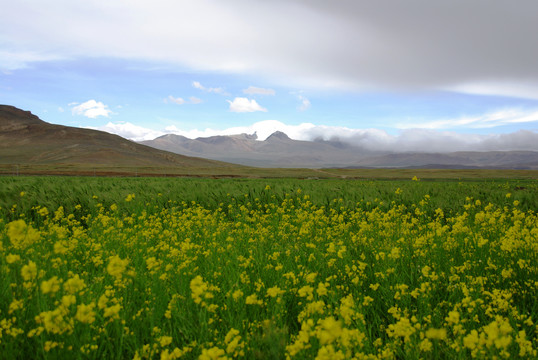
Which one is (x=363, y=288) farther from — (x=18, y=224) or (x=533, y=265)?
(x=18, y=224)

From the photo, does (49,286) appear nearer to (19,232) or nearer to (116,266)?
(116,266)

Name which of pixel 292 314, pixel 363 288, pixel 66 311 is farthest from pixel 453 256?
pixel 66 311

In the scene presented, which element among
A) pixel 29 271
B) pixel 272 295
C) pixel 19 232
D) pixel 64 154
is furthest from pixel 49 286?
pixel 64 154

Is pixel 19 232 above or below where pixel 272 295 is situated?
above

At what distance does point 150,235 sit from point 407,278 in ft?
17.3

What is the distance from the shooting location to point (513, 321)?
11.0 feet

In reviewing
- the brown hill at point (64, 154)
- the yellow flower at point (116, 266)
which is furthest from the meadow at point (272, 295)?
the brown hill at point (64, 154)

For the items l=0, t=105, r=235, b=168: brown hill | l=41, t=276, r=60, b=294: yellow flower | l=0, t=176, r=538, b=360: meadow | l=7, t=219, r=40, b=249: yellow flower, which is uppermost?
l=0, t=105, r=235, b=168: brown hill

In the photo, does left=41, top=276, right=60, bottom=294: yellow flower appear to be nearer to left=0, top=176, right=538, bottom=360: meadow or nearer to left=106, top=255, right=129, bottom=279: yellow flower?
left=0, top=176, right=538, bottom=360: meadow

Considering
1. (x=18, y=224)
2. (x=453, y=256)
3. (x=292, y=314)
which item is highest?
(x=18, y=224)

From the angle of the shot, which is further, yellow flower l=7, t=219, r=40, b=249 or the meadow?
yellow flower l=7, t=219, r=40, b=249

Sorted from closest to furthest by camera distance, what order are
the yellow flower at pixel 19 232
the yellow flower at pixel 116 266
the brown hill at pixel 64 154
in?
the yellow flower at pixel 116 266
the yellow flower at pixel 19 232
the brown hill at pixel 64 154

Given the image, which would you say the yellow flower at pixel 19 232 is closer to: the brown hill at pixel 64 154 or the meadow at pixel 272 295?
the meadow at pixel 272 295

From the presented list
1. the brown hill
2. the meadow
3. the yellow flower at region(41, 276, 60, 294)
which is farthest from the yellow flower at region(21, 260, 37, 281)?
the brown hill
